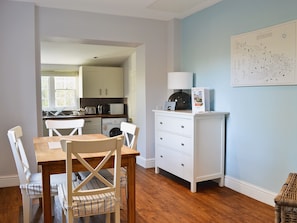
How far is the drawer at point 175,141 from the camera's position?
3508 millimetres

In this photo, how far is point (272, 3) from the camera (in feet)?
9.66

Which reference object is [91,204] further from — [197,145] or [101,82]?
Answer: [101,82]

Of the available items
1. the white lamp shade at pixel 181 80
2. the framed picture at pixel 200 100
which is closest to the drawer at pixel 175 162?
the framed picture at pixel 200 100

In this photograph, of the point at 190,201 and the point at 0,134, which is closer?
the point at 190,201

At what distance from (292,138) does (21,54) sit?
11.2 ft

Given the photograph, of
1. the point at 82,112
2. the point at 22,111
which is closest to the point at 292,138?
the point at 22,111

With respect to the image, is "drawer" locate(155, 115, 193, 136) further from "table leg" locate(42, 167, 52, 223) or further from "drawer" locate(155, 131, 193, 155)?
"table leg" locate(42, 167, 52, 223)

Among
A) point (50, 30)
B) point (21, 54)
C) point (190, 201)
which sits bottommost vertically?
point (190, 201)

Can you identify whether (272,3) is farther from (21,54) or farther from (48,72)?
(48,72)

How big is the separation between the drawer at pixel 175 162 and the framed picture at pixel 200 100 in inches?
25.8

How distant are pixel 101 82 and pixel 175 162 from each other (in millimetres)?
3567

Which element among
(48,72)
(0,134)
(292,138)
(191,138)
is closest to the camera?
(292,138)

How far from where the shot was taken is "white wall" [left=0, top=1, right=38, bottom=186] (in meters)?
3.62

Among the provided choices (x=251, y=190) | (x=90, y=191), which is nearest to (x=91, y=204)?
(x=90, y=191)
